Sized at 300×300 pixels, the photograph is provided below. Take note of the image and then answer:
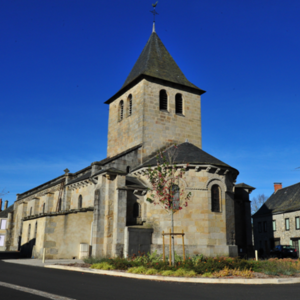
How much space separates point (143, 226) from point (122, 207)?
1890mm

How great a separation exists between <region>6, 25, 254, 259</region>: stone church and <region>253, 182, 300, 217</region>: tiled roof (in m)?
16.5

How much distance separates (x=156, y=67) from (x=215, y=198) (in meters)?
14.1

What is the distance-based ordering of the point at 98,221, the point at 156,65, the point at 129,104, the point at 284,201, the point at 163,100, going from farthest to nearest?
1. the point at 284,201
2. the point at 156,65
3. the point at 129,104
4. the point at 163,100
5. the point at 98,221

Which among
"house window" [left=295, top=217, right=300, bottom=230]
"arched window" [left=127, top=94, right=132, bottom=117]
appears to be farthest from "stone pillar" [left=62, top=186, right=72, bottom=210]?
"house window" [left=295, top=217, right=300, bottom=230]

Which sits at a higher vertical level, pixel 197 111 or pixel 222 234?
pixel 197 111

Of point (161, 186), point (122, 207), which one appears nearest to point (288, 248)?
point (122, 207)

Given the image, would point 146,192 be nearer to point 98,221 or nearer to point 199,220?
point 98,221

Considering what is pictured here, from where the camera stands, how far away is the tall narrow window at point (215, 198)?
22.0 meters

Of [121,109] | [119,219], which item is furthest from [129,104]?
[119,219]

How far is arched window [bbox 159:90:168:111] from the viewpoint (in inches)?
1147

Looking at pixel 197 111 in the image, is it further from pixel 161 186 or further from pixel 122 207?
pixel 161 186

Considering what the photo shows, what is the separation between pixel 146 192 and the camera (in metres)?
23.1

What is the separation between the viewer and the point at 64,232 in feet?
76.1

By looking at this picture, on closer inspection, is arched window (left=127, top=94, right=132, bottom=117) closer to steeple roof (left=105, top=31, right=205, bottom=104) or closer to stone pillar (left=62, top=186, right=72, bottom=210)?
steeple roof (left=105, top=31, right=205, bottom=104)
